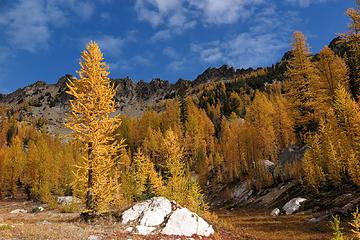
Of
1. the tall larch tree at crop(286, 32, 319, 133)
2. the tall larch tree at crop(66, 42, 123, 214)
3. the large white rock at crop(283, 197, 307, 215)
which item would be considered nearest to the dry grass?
the large white rock at crop(283, 197, 307, 215)

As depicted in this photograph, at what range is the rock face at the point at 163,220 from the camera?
19922 millimetres

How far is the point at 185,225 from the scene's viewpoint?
20.5 m

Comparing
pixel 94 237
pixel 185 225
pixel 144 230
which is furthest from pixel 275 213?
pixel 94 237

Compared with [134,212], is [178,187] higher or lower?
higher

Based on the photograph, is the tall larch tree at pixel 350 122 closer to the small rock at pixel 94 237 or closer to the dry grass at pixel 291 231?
the dry grass at pixel 291 231

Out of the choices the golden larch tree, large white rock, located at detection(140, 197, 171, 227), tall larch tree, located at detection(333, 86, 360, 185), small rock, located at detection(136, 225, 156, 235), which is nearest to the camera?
small rock, located at detection(136, 225, 156, 235)

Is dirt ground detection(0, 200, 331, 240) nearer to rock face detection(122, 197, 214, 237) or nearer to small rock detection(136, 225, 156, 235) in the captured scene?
rock face detection(122, 197, 214, 237)

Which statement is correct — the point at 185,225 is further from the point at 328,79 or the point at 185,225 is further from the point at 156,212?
the point at 328,79

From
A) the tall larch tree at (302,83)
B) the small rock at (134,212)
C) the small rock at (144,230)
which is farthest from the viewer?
the tall larch tree at (302,83)

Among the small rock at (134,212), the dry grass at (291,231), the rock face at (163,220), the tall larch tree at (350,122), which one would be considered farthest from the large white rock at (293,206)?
the small rock at (134,212)

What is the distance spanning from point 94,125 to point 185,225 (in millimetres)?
9405

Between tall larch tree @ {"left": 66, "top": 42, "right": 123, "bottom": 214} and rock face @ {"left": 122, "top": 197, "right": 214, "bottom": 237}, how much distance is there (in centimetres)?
273

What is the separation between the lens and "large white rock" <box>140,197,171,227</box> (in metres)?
20.5

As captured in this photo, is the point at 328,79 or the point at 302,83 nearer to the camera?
the point at 302,83
